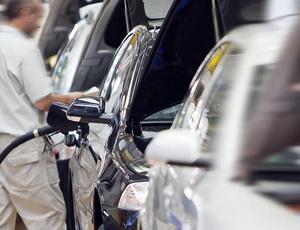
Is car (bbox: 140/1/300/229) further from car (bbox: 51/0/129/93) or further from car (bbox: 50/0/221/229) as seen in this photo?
car (bbox: 51/0/129/93)

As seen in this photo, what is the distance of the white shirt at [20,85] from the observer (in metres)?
7.40

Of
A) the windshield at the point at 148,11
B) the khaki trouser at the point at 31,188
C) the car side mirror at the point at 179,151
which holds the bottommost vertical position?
the khaki trouser at the point at 31,188

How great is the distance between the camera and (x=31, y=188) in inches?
298

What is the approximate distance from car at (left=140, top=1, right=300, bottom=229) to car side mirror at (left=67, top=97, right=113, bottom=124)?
176 cm

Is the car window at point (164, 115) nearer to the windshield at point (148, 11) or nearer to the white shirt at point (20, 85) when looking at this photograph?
the white shirt at point (20, 85)

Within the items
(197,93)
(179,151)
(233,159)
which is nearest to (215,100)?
(197,93)

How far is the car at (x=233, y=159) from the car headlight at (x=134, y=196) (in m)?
0.46

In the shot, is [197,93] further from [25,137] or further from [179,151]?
[25,137]

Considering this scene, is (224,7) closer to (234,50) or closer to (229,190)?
(234,50)

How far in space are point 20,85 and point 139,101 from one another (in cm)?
109

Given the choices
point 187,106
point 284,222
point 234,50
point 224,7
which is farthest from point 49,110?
point 284,222

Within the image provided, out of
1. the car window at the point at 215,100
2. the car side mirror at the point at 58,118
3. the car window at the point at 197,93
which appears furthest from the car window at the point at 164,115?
the car window at the point at 215,100

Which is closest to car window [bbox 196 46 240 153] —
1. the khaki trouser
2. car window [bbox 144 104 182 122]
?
car window [bbox 144 104 182 122]

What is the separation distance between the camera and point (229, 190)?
12.3 ft
